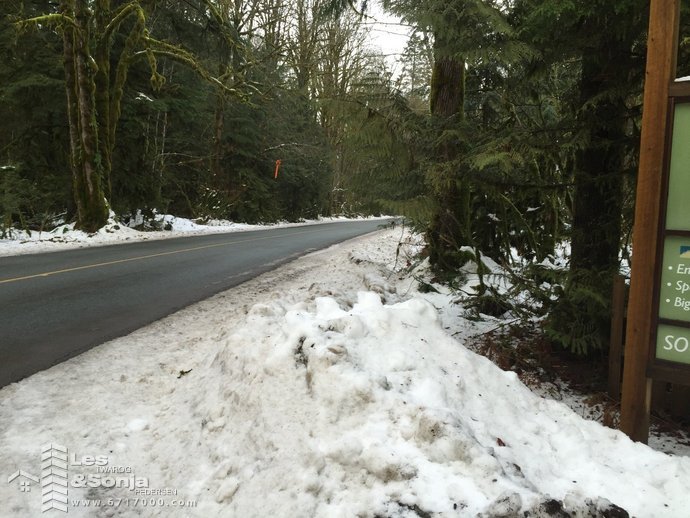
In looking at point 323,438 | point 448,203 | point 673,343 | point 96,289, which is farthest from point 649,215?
point 96,289

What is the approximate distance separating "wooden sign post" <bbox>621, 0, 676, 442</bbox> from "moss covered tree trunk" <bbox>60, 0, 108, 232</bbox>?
1674 centimetres

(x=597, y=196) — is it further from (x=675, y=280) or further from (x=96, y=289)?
(x=96, y=289)

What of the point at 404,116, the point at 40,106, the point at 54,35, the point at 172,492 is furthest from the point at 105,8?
the point at 172,492

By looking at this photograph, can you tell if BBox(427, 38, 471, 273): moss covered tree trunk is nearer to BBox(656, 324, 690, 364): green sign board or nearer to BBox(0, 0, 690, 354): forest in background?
BBox(0, 0, 690, 354): forest in background

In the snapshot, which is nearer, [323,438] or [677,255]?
[323,438]

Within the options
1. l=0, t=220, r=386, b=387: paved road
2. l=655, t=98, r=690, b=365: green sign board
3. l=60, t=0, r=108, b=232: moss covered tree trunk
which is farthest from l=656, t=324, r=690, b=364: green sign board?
l=60, t=0, r=108, b=232: moss covered tree trunk

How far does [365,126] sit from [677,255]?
9.80 feet

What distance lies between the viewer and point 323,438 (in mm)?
2871

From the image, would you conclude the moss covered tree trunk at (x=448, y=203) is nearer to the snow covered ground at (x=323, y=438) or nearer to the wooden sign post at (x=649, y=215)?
the snow covered ground at (x=323, y=438)

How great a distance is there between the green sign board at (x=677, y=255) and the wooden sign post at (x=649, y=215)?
5 centimetres

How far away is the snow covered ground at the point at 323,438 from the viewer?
8.20 ft

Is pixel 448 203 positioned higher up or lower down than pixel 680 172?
lower down

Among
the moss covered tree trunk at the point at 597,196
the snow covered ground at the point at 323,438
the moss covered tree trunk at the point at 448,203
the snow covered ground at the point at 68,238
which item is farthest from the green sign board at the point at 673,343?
the snow covered ground at the point at 68,238

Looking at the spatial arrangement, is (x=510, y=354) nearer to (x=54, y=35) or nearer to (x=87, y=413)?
(x=87, y=413)
